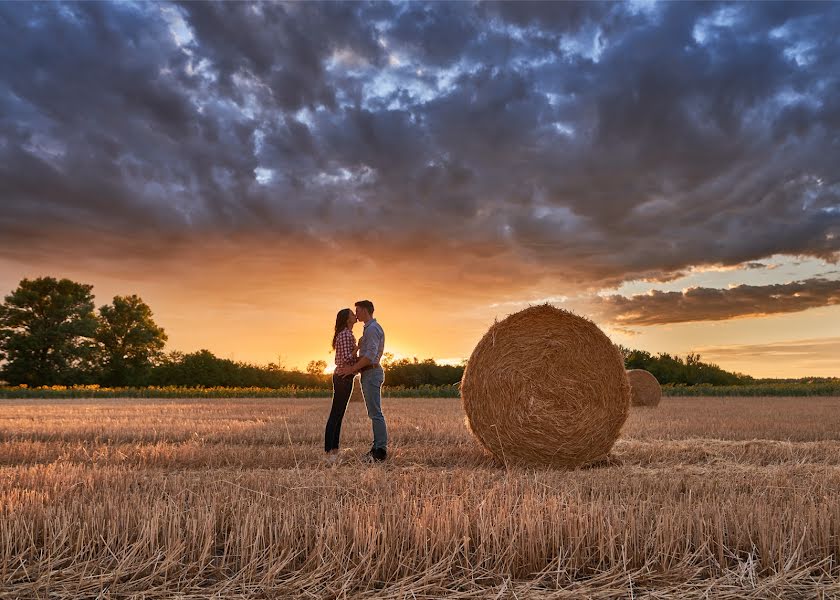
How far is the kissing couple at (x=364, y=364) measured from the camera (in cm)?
889

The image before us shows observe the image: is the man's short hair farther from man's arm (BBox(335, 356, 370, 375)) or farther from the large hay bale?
the large hay bale

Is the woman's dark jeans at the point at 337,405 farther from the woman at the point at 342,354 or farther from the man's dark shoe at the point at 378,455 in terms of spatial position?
the man's dark shoe at the point at 378,455

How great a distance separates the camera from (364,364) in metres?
8.82

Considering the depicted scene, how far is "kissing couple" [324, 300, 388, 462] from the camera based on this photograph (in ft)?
29.2

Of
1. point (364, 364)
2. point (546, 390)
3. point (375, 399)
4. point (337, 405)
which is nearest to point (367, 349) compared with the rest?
point (364, 364)

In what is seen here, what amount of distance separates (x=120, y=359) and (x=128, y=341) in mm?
2271

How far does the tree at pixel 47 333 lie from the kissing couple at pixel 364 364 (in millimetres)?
46306

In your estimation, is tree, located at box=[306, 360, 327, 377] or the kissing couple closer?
the kissing couple

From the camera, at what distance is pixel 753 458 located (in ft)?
31.7

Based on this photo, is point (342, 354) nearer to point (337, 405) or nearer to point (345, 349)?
point (345, 349)

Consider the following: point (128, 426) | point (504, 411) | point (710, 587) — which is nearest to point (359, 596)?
point (710, 587)

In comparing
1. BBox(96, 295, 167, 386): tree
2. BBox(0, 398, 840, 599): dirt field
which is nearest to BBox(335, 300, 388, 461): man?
BBox(0, 398, 840, 599): dirt field

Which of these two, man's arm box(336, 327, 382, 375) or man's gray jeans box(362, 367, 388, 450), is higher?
man's arm box(336, 327, 382, 375)

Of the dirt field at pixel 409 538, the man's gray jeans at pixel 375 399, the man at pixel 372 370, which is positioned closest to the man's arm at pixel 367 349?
the man at pixel 372 370
